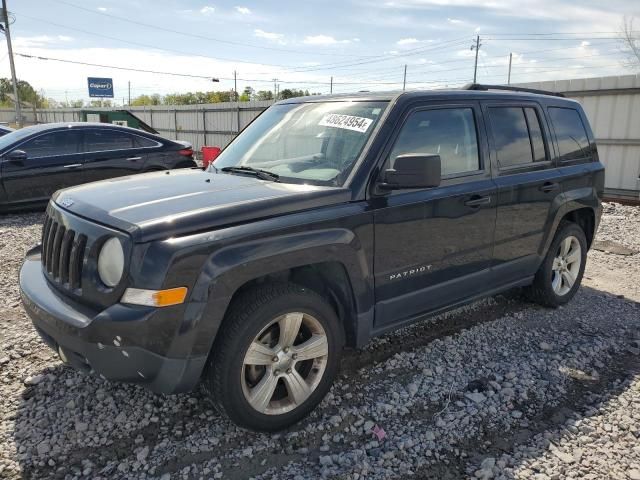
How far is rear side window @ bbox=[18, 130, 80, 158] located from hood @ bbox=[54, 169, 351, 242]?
5742 mm

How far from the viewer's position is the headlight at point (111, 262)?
2471 mm

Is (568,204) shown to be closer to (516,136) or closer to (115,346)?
(516,136)

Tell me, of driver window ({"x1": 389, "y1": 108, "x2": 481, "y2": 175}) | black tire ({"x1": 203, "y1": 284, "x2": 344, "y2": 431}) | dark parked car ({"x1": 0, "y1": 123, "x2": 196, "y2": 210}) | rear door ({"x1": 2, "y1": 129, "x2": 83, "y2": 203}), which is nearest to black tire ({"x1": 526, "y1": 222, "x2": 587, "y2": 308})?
driver window ({"x1": 389, "y1": 108, "x2": 481, "y2": 175})

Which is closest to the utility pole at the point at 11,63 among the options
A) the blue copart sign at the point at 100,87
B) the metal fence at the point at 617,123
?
the blue copart sign at the point at 100,87

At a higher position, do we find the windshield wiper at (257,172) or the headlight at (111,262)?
the windshield wiper at (257,172)

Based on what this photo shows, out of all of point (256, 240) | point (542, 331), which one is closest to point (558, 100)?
point (542, 331)

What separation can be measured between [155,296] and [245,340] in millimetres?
526

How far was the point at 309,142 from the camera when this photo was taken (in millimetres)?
3553

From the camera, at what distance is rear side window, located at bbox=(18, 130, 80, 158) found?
8.18 metres

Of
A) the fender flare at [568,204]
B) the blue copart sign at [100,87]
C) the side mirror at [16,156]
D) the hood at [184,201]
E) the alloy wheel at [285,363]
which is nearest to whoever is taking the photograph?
the hood at [184,201]

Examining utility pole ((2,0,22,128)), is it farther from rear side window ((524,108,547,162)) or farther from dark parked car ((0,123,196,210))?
rear side window ((524,108,547,162))

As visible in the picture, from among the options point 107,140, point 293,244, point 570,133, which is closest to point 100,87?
point 107,140

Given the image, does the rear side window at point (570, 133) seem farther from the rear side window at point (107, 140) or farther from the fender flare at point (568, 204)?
the rear side window at point (107, 140)

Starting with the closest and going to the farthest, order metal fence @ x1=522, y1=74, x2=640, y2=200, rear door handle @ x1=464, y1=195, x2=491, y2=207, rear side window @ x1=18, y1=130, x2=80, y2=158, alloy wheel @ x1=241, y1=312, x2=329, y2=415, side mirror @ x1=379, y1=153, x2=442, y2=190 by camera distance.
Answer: alloy wheel @ x1=241, y1=312, x2=329, y2=415 → side mirror @ x1=379, y1=153, x2=442, y2=190 → rear door handle @ x1=464, y1=195, x2=491, y2=207 → rear side window @ x1=18, y1=130, x2=80, y2=158 → metal fence @ x1=522, y1=74, x2=640, y2=200
